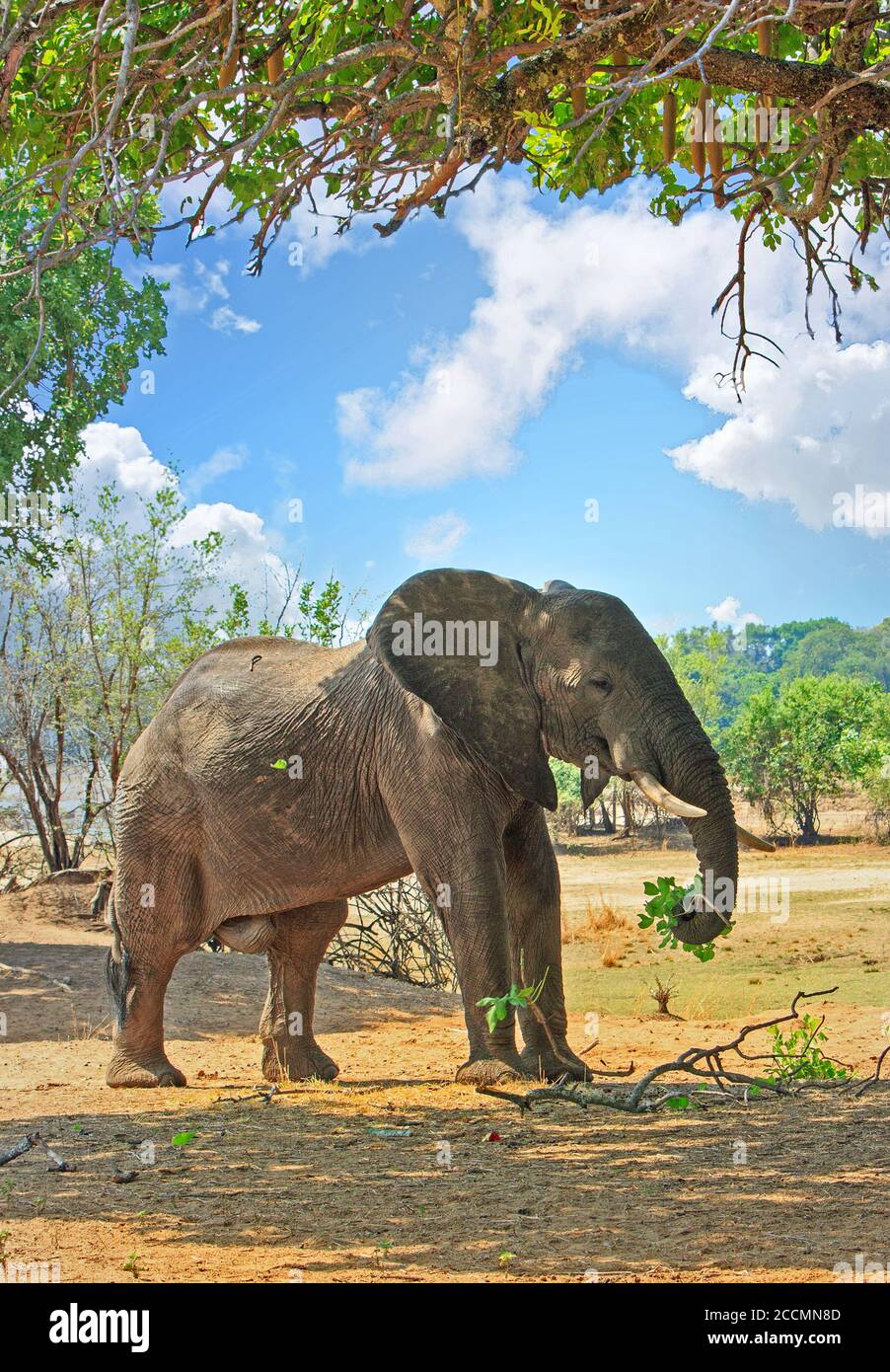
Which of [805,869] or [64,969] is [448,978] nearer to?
[64,969]

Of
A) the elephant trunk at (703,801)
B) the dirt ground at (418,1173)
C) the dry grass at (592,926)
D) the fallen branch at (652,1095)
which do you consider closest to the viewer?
the dirt ground at (418,1173)

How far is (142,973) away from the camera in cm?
985

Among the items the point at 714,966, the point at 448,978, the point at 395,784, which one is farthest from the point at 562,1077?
the point at 714,966

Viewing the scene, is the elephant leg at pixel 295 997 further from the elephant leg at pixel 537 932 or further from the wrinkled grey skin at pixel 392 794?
the elephant leg at pixel 537 932

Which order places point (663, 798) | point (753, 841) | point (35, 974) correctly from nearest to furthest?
point (663, 798), point (753, 841), point (35, 974)

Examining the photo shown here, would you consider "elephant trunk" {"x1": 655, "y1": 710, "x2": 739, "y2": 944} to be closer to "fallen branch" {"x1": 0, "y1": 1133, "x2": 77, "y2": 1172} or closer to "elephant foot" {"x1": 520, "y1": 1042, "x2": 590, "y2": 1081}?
"elephant foot" {"x1": 520, "y1": 1042, "x2": 590, "y2": 1081}

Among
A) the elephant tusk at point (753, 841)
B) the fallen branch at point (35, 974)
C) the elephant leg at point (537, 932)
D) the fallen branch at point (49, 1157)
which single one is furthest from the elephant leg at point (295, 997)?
the fallen branch at point (35, 974)

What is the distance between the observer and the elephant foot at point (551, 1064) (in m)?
8.51

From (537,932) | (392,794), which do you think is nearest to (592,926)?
(537,932)

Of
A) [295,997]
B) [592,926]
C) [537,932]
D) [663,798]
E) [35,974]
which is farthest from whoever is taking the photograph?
[592,926]

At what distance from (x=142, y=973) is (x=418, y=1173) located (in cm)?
404

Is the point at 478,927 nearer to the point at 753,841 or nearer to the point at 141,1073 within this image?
the point at 753,841

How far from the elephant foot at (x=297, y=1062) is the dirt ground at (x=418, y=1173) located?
0.23m
